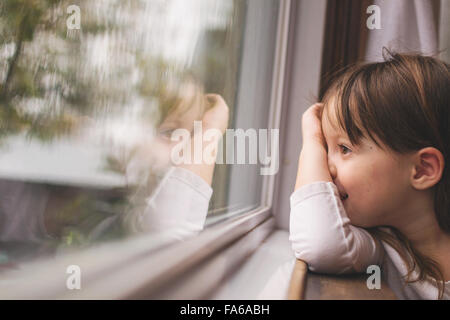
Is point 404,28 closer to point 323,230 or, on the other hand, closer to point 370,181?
point 370,181

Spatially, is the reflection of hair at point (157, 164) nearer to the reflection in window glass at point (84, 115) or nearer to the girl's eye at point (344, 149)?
the reflection in window glass at point (84, 115)

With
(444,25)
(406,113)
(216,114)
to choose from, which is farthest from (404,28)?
(216,114)

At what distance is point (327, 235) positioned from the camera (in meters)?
0.62

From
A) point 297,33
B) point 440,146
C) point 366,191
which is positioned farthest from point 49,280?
point 297,33

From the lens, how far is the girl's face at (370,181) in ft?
2.20

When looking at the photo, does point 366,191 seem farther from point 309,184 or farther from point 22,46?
point 22,46

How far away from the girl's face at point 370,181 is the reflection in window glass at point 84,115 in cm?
39

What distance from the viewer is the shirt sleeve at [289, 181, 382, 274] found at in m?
0.62

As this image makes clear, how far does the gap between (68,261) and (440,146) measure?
699 millimetres

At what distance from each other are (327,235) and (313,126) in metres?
0.28

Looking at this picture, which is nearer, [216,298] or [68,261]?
[68,261]

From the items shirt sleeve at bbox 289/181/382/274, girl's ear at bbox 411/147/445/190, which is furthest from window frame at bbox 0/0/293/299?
girl's ear at bbox 411/147/445/190

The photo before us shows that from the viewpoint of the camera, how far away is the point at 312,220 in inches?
25.5

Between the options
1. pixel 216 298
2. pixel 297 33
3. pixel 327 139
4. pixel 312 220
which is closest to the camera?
pixel 216 298
